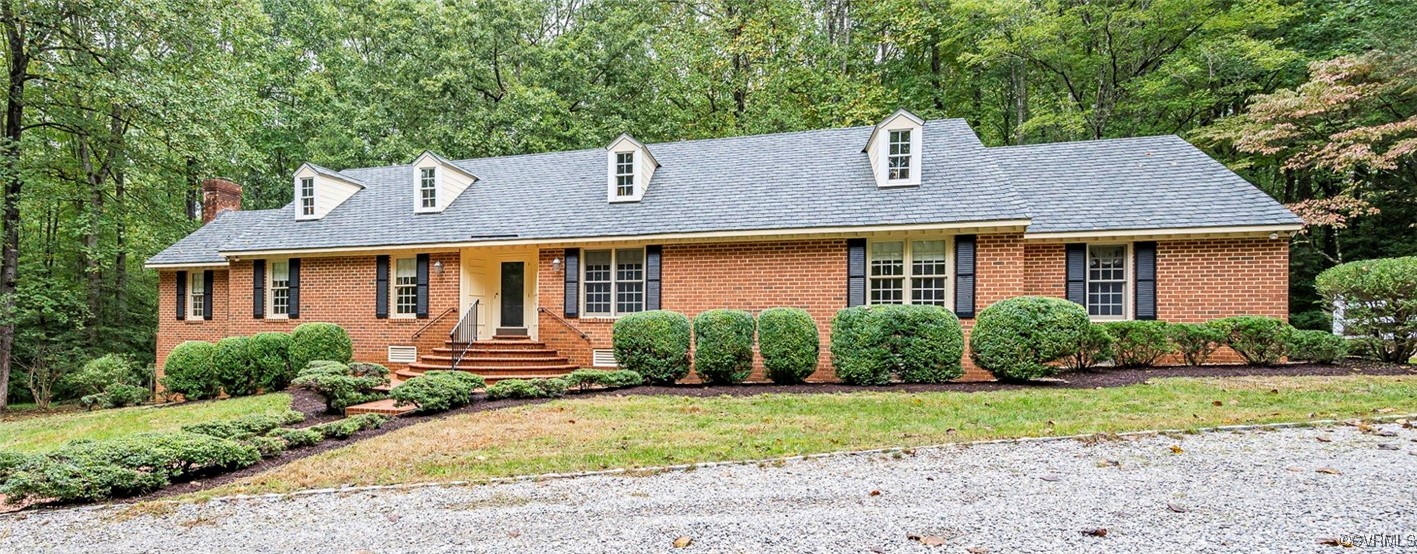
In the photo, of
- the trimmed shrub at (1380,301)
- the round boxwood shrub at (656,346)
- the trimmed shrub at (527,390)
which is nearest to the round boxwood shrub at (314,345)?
the trimmed shrub at (527,390)

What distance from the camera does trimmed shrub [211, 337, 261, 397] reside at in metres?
11.1

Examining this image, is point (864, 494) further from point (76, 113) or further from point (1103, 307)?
point (76, 113)

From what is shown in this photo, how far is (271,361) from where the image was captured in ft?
37.8

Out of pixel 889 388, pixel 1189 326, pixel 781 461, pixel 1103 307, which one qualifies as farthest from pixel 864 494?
pixel 1103 307

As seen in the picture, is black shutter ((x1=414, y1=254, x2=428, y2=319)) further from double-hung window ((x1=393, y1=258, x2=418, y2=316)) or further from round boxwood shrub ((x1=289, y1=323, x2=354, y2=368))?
round boxwood shrub ((x1=289, y1=323, x2=354, y2=368))

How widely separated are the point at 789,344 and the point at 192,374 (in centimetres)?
1041

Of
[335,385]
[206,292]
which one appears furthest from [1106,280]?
[206,292]

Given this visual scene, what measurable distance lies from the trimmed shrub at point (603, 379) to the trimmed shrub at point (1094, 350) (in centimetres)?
628

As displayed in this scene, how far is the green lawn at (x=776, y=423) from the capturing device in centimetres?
511

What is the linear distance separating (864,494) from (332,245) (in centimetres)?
1303

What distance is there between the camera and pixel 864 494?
4.07 m

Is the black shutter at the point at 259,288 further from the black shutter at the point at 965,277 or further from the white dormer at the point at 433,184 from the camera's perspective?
the black shutter at the point at 965,277

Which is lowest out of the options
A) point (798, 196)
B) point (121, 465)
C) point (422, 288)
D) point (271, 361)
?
point (271, 361)

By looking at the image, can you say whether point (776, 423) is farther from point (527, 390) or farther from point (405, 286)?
point (405, 286)
